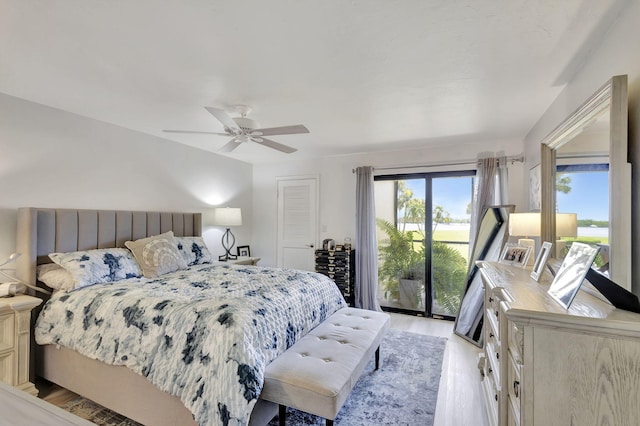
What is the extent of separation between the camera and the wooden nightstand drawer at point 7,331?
2.20 meters


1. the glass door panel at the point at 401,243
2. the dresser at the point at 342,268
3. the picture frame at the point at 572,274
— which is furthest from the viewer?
the dresser at the point at 342,268

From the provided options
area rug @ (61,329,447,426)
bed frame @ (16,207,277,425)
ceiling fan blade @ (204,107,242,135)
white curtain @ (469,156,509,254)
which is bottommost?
area rug @ (61,329,447,426)

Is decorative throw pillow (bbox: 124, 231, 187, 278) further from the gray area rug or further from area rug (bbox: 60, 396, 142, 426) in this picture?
the gray area rug

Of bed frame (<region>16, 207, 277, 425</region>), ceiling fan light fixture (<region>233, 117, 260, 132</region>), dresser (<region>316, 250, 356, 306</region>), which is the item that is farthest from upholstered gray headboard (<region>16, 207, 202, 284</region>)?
Result: dresser (<region>316, 250, 356, 306</region>)

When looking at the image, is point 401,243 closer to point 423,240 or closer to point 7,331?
point 423,240

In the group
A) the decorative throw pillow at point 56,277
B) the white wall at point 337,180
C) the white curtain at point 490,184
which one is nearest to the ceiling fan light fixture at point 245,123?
the decorative throw pillow at point 56,277

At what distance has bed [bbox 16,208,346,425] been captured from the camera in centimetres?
175

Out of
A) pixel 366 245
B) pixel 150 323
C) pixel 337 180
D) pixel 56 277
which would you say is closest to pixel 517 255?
pixel 366 245

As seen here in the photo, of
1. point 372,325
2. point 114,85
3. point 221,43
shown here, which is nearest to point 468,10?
point 221,43

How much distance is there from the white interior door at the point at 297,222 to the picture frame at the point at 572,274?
3.78m

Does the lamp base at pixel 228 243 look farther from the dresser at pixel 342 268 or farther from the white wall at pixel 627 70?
the white wall at pixel 627 70

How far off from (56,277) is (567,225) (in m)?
3.79

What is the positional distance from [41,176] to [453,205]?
15.3 feet

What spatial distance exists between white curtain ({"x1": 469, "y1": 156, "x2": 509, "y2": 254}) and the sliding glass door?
0.23 meters
